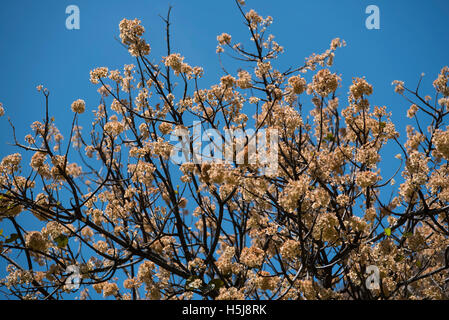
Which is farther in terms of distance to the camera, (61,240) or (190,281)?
(190,281)

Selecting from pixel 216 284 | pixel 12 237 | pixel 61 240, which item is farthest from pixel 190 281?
pixel 12 237

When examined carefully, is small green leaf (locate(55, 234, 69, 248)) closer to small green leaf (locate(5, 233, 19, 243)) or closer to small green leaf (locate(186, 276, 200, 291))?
small green leaf (locate(5, 233, 19, 243))

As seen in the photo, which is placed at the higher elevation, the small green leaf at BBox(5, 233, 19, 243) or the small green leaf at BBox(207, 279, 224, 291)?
the small green leaf at BBox(5, 233, 19, 243)

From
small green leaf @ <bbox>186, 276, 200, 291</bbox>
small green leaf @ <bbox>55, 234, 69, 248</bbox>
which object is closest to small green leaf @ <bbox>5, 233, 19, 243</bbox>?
small green leaf @ <bbox>55, 234, 69, 248</bbox>

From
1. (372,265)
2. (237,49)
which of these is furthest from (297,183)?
(237,49)

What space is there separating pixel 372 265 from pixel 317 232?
85cm

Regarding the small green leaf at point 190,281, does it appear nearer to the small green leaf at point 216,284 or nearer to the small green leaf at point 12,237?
the small green leaf at point 216,284

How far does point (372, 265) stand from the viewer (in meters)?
5.16

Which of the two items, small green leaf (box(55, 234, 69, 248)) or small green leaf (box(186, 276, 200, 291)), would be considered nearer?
small green leaf (box(55, 234, 69, 248))

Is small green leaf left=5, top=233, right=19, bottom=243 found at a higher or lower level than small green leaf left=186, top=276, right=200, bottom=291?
higher

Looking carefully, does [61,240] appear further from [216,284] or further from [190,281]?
[216,284]

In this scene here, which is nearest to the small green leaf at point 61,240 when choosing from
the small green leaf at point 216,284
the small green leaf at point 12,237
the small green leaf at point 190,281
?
the small green leaf at point 12,237

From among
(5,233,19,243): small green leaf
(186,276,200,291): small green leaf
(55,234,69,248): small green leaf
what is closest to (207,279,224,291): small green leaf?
(186,276,200,291): small green leaf
